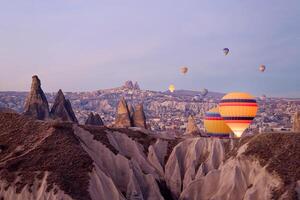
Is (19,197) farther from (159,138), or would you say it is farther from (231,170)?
(159,138)

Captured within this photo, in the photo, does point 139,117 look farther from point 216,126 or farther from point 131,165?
point 131,165

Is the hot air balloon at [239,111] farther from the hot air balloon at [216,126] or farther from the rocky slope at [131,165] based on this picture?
the rocky slope at [131,165]

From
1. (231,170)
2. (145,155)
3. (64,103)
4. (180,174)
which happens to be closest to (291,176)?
(231,170)

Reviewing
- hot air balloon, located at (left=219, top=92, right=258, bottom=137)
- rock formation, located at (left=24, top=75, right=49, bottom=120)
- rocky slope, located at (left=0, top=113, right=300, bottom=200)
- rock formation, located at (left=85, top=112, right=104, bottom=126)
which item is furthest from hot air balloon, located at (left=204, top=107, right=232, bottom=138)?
rock formation, located at (left=24, top=75, right=49, bottom=120)

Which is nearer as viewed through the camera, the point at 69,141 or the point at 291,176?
the point at 291,176

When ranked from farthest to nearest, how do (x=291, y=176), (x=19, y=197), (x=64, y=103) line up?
(x=64, y=103) → (x=291, y=176) → (x=19, y=197)

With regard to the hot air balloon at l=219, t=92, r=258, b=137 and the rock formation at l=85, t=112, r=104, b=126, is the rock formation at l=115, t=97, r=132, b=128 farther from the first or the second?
the hot air balloon at l=219, t=92, r=258, b=137

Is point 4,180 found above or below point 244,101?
below

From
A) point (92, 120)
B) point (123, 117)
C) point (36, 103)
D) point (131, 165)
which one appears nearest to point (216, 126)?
point (123, 117)

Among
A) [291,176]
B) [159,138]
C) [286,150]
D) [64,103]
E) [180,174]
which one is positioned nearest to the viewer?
[291,176]
